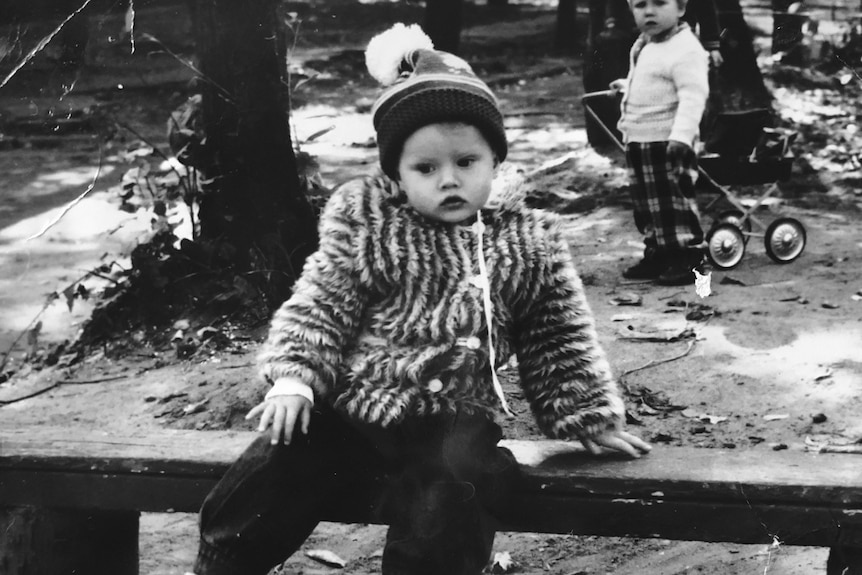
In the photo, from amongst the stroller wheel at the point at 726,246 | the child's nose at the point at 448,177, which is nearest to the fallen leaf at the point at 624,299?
the stroller wheel at the point at 726,246

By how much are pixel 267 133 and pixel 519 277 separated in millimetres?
1301

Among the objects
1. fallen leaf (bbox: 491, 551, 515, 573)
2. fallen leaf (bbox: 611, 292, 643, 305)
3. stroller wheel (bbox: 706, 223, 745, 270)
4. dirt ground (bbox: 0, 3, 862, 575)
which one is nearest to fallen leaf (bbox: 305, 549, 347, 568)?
dirt ground (bbox: 0, 3, 862, 575)

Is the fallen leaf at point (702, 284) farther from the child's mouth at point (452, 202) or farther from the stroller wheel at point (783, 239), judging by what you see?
the child's mouth at point (452, 202)

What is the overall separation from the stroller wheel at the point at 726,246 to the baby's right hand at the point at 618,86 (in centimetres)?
67

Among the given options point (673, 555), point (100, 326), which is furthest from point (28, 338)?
point (673, 555)

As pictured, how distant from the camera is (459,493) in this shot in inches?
65.5

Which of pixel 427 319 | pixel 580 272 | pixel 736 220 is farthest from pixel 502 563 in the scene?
pixel 736 220

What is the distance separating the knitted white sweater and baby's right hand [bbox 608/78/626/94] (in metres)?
0.01

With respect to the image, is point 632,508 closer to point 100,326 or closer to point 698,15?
point 698,15

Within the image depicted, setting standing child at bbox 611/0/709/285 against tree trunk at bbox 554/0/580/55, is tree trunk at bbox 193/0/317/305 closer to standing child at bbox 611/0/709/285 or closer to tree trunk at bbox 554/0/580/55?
tree trunk at bbox 554/0/580/55

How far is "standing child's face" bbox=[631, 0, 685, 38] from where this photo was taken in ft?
7.49

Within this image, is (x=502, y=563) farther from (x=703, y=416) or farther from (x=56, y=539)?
(x=56, y=539)

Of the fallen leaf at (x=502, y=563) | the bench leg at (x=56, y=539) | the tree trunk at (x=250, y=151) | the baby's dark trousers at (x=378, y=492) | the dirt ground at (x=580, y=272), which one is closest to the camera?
the baby's dark trousers at (x=378, y=492)

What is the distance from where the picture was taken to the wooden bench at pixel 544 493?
1.69m
